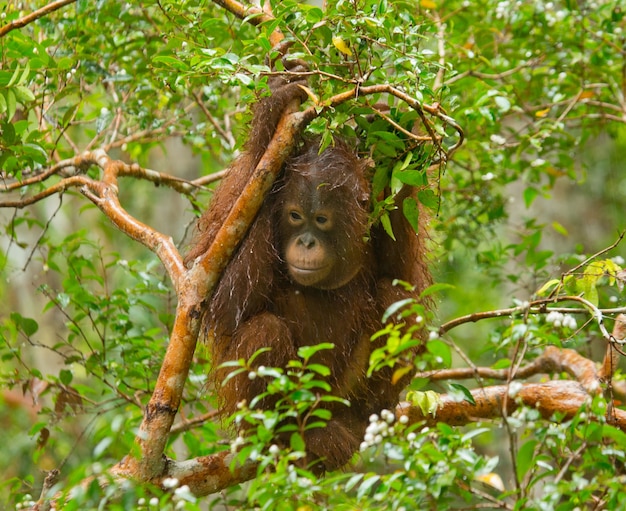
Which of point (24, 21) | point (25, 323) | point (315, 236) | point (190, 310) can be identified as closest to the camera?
point (190, 310)

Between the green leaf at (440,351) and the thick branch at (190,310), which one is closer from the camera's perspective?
the green leaf at (440,351)

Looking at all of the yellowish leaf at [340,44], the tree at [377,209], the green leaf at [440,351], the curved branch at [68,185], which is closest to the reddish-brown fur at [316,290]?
the tree at [377,209]

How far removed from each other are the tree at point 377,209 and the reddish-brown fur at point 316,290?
169 mm

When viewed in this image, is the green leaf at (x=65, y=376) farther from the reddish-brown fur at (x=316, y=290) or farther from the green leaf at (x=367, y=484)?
the green leaf at (x=367, y=484)

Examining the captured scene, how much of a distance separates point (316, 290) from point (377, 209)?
0.74 metres

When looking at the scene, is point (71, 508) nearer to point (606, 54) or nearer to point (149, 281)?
point (149, 281)

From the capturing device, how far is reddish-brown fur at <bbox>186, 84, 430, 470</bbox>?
386 cm

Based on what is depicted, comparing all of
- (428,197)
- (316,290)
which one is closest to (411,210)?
(428,197)

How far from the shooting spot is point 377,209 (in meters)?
3.58

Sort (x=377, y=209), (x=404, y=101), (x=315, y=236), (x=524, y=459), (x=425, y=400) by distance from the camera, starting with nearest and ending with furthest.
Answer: (x=524, y=459) → (x=425, y=400) → (x=404, y=101) → (x=377, y=209) → (x=315, y=236)

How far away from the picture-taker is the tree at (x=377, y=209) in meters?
2.43

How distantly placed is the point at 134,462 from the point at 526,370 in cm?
262

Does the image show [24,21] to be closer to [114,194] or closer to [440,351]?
[114,194]

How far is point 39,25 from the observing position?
4.88m
